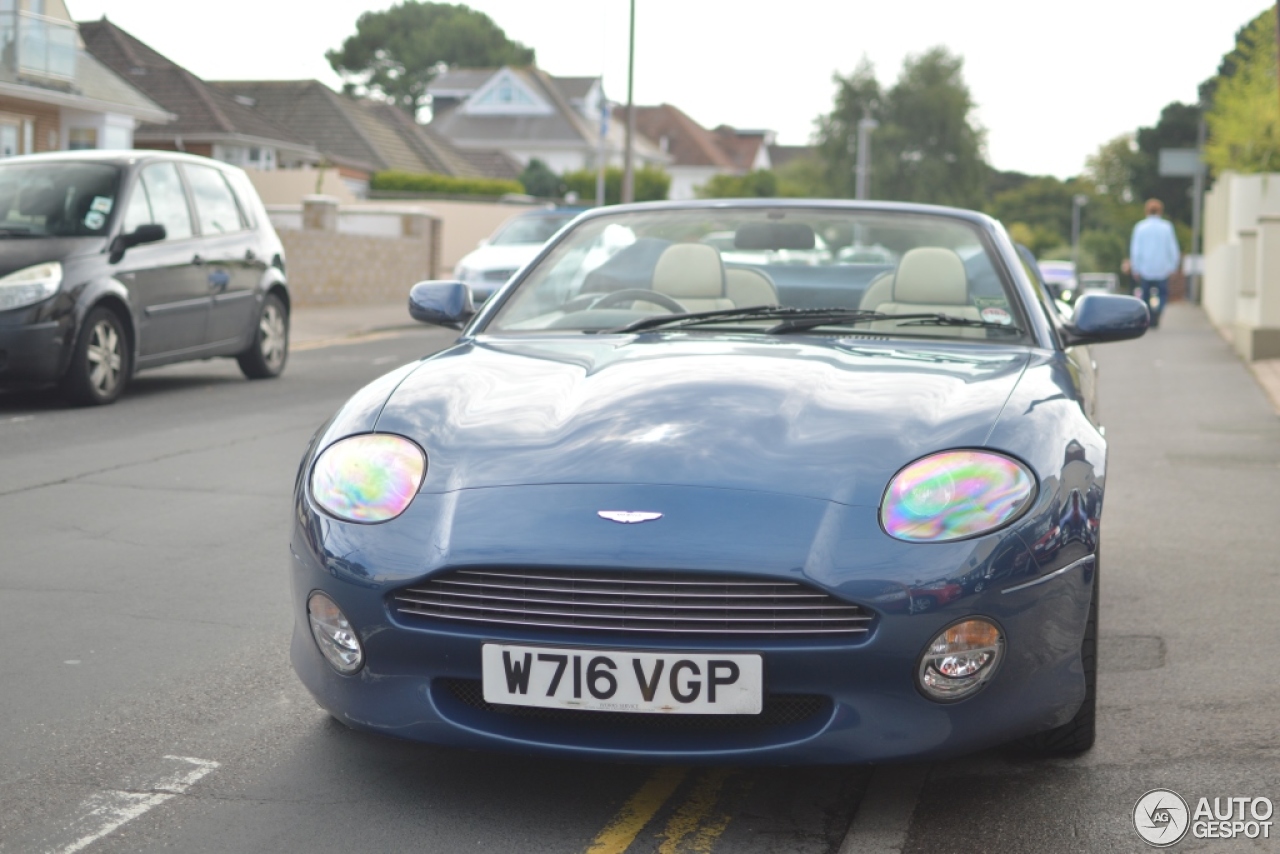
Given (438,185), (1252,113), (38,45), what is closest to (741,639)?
(1252,113)

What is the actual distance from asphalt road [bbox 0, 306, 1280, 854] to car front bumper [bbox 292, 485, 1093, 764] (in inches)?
8.4

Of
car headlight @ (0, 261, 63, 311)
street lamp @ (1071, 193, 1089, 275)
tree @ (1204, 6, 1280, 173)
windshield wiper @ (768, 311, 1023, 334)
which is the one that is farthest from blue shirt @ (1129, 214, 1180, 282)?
street lamp @ (1071, 193, 1089, 275)

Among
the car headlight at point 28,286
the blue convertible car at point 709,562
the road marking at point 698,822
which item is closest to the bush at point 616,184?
the car headlight at point 28,286

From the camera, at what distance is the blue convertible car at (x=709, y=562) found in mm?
3131

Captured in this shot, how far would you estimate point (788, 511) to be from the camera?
10.7ft

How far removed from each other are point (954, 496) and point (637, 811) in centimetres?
92

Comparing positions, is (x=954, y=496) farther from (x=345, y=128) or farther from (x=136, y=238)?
(x=345, y=128)

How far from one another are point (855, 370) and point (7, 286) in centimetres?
793

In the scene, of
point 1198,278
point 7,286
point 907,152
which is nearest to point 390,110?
point 907,152

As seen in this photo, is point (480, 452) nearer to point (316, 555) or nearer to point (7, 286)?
point (316, 555)

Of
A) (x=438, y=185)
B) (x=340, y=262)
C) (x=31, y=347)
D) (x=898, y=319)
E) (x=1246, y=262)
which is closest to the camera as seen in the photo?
(x=898, y=319)

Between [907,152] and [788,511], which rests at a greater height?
[907,152]

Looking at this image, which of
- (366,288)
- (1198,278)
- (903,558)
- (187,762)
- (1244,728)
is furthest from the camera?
(1198,278)

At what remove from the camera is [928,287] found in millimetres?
4914
